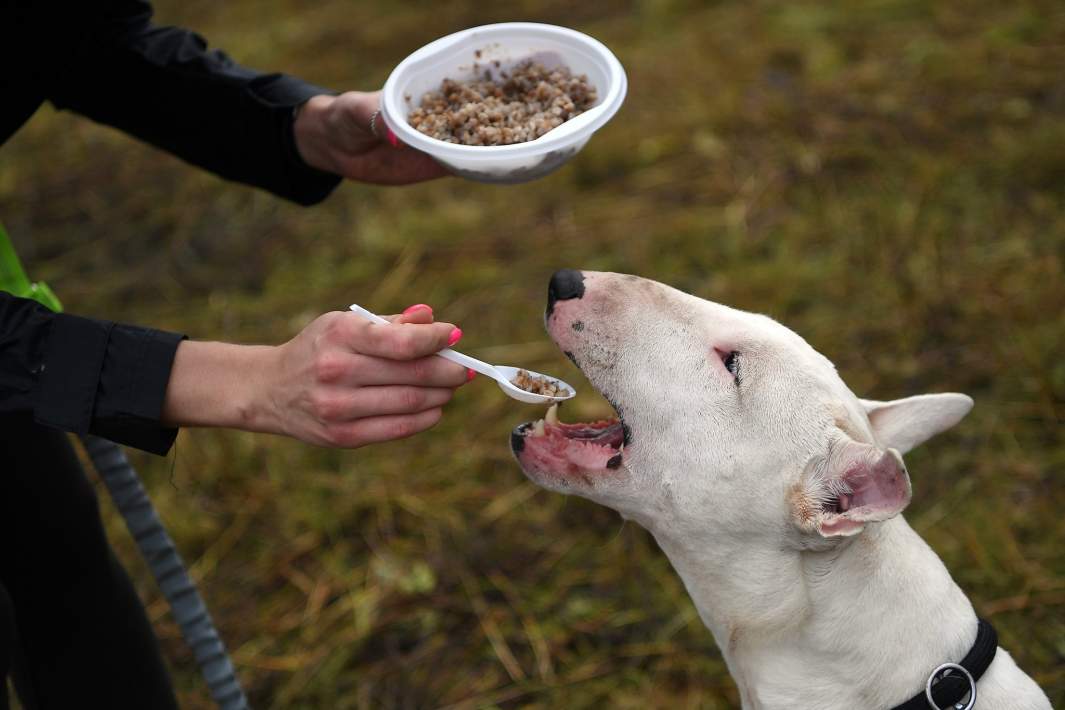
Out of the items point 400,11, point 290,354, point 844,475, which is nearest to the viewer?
point 290,354

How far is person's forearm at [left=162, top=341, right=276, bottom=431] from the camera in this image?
1.70 metres

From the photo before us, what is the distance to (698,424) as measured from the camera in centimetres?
201

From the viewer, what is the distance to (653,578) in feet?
10.3

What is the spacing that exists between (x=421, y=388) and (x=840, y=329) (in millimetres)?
2558

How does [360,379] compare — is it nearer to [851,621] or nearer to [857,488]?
[857,488]

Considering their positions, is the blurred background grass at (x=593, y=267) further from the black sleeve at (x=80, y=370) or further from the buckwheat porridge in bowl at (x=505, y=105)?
the buckwheat porridge in bowl at (x=505, y=105)

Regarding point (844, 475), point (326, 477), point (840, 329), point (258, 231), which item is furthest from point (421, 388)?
point (258, 231)

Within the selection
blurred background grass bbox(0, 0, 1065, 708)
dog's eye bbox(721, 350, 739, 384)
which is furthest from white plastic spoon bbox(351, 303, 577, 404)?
blurred background grass bbox(0, 0, 1065, 708)

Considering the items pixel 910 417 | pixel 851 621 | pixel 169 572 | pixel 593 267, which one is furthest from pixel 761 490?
pixel 593 267

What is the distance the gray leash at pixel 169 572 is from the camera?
2465 mm

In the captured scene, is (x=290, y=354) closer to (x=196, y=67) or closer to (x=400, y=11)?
(x=196, y=67)

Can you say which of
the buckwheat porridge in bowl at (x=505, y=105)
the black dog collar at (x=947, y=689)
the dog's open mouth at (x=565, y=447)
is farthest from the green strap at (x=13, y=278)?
the black dog collar at (x=947, y=689)

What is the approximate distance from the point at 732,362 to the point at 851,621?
1.91 ft

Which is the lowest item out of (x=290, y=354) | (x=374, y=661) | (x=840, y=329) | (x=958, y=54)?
(x=374, y=661)
